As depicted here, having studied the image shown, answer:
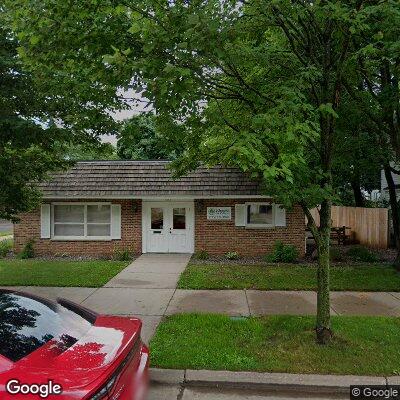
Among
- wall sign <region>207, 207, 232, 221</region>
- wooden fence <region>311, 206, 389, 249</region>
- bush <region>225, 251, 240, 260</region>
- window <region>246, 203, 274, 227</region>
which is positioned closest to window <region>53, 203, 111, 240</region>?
wall sign <region>207, 207, 232, 221</region>

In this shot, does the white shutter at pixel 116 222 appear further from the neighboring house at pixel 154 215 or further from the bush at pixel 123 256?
the bush at pixel 123 256

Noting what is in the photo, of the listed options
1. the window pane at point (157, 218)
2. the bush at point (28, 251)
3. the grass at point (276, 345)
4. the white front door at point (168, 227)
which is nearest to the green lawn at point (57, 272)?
the bush at point (28, 251)

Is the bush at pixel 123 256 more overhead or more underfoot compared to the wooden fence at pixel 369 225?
more underfoot

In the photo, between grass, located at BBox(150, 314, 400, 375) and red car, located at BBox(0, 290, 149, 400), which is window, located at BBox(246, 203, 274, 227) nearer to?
grass, located at BBox(150, 314, 400, 375)

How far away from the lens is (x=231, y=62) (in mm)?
5496

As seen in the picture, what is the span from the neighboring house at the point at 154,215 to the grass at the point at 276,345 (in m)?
7.75

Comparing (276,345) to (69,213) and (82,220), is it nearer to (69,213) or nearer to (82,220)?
(82,220)

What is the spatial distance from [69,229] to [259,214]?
7.30 metres

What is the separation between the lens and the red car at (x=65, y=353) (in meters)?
2.80

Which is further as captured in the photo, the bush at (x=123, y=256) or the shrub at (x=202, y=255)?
the shrub at (x=202, y=255)

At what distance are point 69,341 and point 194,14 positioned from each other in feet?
11.9

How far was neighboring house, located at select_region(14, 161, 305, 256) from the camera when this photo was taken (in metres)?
15.0

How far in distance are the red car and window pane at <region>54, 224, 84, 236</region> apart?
38.8 feet

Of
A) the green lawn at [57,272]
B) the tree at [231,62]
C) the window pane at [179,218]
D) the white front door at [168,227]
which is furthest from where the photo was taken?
the window pane at [179,218]
